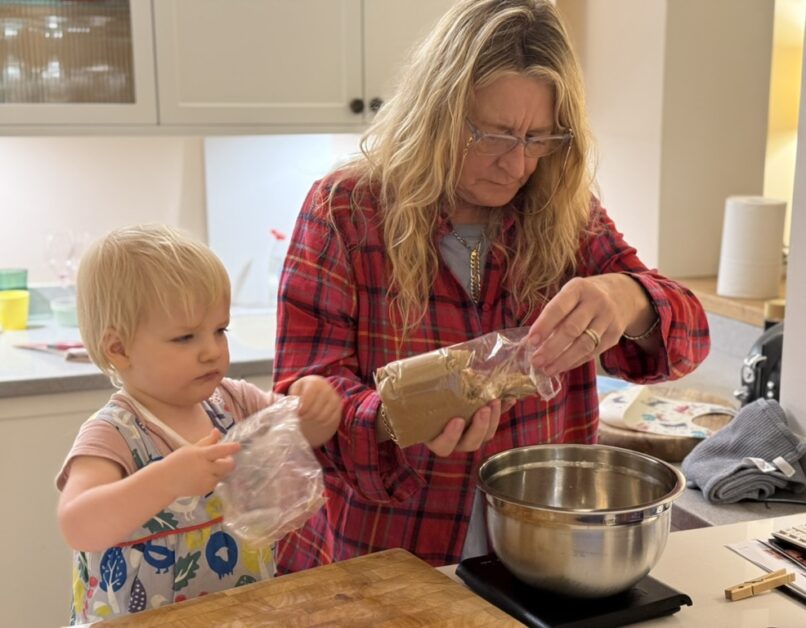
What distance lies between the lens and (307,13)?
2.75 metres

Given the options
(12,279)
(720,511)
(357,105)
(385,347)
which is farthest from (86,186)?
(720,511)

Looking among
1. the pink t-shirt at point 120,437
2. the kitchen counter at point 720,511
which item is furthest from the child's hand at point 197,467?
the kitchen counter at point 720,511

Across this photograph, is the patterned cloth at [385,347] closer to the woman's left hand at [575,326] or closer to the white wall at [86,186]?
the woman's left hand at [575,326]

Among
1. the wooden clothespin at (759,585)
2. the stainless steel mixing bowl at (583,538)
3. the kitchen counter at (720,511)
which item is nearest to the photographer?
the stainless steel mixing bowl at (583,538)

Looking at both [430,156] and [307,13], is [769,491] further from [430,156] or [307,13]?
[307,13]

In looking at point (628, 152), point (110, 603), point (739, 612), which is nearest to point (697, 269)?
point (628, 152)

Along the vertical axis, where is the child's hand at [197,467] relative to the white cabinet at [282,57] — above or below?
below

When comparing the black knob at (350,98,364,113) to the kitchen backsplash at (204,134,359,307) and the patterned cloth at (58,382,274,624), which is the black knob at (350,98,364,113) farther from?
the patterned cloth at (58,382,274,624)

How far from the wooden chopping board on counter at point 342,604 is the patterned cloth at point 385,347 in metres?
0.21

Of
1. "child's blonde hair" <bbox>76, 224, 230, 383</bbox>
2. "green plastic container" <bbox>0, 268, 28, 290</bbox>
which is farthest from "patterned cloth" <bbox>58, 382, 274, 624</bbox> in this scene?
"green plastic container" <bbox>0, 268, 28, 290</bbox>

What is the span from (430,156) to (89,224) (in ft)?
6.08

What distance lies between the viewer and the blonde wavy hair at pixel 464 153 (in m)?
1.34

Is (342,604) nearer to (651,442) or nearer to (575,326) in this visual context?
(575,326)

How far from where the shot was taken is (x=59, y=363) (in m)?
2.44
